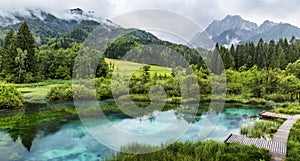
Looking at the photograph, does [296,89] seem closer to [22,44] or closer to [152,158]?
[152,158]

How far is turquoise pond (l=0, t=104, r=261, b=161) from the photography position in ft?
30.0

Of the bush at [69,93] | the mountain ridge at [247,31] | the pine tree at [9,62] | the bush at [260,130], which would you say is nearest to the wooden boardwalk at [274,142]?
the bush at [260,130]

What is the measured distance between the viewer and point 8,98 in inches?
685

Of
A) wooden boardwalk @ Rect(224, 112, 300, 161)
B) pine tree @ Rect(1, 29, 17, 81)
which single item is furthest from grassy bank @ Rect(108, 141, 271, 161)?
pine tree @ Rect(1, 29, 17, 81)

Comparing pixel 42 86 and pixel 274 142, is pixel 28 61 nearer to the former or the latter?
pixel 42 86

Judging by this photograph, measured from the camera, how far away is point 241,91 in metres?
24.5

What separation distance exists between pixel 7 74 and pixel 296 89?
1176 inches

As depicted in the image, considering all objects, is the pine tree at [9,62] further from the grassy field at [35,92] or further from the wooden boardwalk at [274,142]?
the wooden boardwalk at [274,142]

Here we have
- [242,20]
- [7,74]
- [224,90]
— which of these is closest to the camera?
[224,90]

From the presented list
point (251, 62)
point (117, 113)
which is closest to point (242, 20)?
point (251, 62)

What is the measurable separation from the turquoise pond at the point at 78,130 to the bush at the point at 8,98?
1026 mm

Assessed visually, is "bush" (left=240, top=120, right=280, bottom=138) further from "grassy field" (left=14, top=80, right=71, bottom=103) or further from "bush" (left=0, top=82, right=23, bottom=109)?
"grassy field" (left=14, top=80, right=71, bottom=103)

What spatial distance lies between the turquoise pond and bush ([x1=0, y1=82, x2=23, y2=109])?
3.37ft

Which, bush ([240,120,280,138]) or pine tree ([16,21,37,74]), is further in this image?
pine tree ([16,21,37,74])
